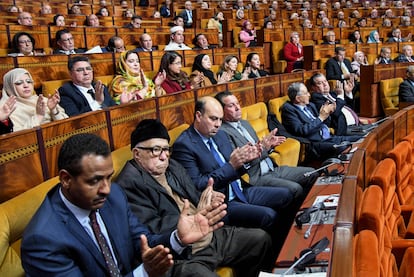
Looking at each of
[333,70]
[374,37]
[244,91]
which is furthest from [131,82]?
[374,37]

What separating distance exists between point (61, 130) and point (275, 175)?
611 mm

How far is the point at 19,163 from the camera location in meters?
0.69

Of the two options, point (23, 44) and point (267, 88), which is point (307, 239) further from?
point (23, 44)

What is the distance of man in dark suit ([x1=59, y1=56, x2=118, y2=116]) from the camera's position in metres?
1.17

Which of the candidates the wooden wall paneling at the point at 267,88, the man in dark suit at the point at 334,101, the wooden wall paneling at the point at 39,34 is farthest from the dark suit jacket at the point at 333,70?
the wooden wall paneling at the point at 39,34

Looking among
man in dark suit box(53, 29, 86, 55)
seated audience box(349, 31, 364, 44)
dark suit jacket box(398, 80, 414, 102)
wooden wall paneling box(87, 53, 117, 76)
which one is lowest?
dark suit jacket box(398, 80, 414, 102)

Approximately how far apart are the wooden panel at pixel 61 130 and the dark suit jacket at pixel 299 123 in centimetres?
76

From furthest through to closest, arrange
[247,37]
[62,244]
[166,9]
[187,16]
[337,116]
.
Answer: [166,9] → [187,16] → [247,37] → [337,116] → [62,244]

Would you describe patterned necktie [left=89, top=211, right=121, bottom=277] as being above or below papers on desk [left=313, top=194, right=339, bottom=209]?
above

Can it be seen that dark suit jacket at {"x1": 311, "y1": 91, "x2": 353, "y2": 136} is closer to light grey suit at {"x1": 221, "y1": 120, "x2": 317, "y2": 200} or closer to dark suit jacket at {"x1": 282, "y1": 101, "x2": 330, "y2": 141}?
dark suit jacket at {"x1": 282, "y1": 101, "x2": 330, "y2": 141}

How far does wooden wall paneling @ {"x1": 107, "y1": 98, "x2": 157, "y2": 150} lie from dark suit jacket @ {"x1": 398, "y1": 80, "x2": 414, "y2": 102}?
145 centimetres

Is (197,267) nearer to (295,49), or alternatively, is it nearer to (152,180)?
(152,180)

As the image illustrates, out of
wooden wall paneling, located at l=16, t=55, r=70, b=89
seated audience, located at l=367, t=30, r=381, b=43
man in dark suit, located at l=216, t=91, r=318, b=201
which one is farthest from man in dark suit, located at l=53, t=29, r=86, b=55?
seated audience, located at l=367, t=30, r=381, b=43

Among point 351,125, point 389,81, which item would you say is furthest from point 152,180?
point 389,81
